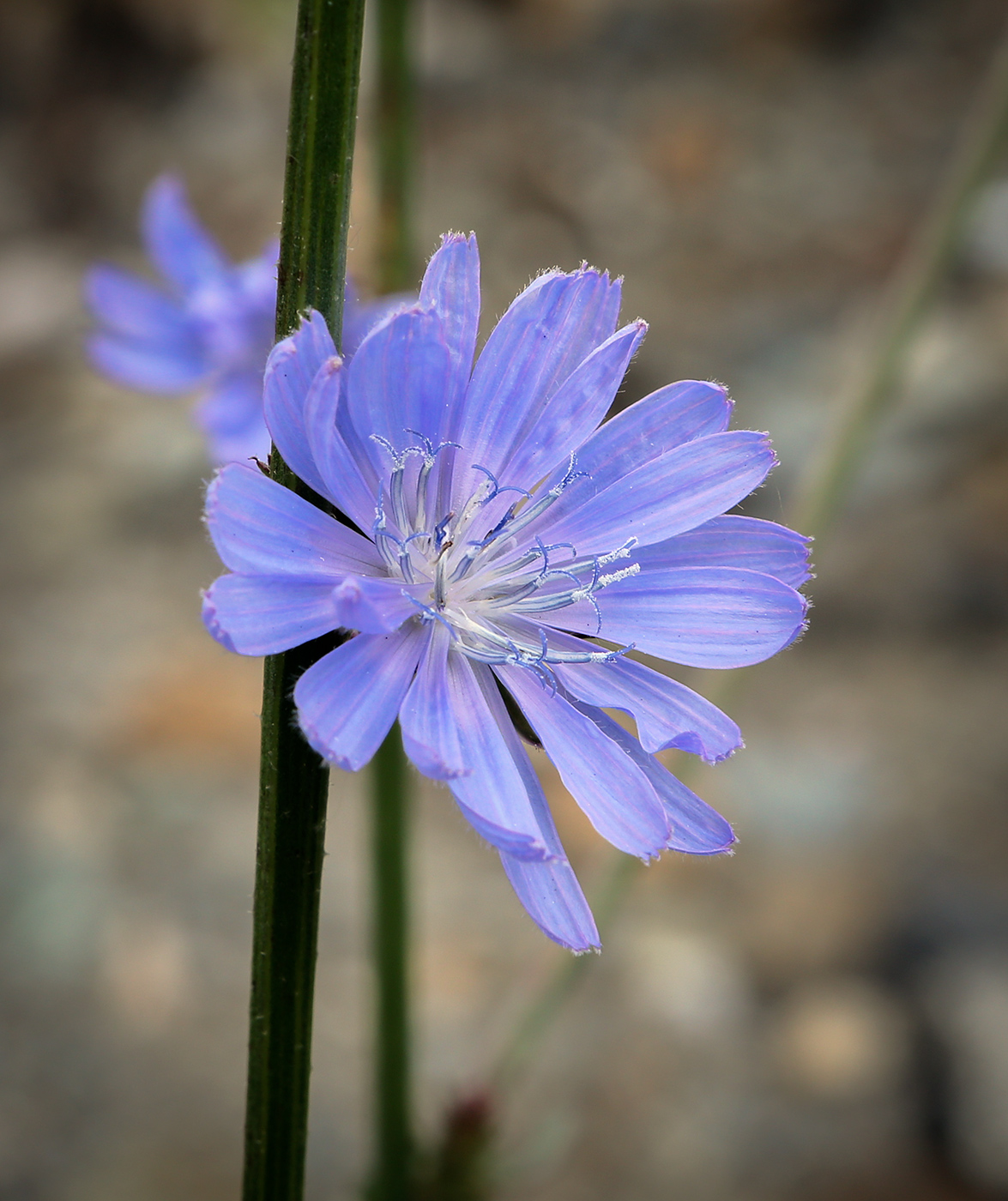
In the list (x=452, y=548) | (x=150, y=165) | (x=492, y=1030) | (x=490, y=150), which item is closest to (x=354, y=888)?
(x=492, y=1030)

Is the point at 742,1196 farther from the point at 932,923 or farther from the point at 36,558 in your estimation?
the point at 36,558

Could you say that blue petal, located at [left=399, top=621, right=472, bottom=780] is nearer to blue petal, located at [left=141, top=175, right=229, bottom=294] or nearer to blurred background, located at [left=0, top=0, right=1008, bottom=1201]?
blurred background, located at [left=0, top=0, right=1008, bottom=1201]

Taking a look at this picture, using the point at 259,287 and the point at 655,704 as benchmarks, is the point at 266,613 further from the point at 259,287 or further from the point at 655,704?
the point at 259,287

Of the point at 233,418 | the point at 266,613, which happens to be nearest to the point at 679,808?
the point at 266,613

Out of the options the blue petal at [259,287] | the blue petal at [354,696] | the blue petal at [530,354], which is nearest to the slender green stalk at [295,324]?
the blue petal at [354,696]

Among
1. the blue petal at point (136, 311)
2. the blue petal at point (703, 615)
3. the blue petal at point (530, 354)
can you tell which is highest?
the blue petal at point (136, 311)

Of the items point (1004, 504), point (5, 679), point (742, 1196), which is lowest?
point (742, 1196)

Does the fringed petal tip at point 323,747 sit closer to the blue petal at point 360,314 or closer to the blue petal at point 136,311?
the blue petal at point 360,314
